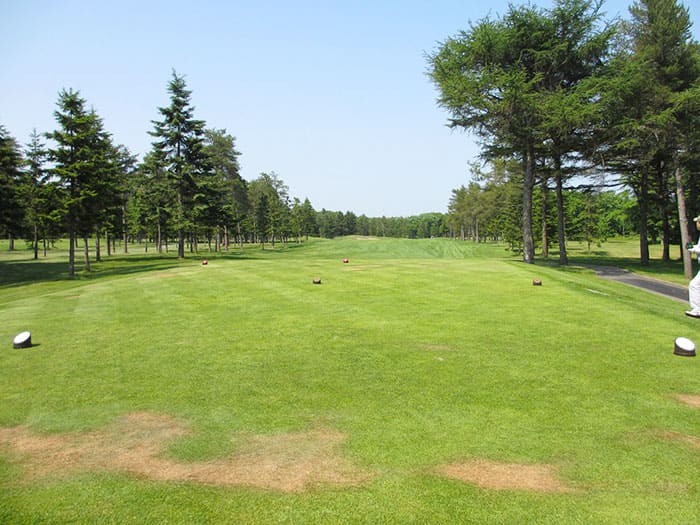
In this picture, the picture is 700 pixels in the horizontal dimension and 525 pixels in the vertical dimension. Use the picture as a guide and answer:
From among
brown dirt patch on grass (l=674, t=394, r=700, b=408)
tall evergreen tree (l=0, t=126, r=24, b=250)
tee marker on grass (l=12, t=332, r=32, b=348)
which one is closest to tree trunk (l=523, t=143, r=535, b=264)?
brown dirt patch on grass (l=674, t=394, r=700, b=408)

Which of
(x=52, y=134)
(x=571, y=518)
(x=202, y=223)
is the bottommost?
(x=571, y=518)

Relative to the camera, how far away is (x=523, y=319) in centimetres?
1054

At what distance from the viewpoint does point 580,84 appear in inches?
1097

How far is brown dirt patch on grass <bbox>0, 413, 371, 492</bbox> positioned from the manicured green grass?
0.12 meters

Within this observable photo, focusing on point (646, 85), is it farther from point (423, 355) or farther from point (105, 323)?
point (105, 323)

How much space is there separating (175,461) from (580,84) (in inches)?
1247

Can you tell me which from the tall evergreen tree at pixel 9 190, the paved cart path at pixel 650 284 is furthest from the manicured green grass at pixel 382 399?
the tall evergreen tree at pixel 9 190

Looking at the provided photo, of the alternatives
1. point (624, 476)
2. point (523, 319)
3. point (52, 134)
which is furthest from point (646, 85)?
point (52, 134)

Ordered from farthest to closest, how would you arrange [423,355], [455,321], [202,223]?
1. [202,223]
2. [455,321]
3. [423,355]

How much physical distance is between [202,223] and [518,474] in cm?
4742

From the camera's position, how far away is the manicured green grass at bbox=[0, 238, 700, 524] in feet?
12.1

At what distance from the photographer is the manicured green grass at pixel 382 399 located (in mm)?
3676

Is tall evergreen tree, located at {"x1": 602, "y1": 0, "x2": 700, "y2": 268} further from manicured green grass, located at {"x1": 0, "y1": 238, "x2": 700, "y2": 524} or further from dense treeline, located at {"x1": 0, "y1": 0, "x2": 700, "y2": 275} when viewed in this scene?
manicured green grass, located at {"x1": 0, "y1": 238, "x2": 700, "y2": 524}

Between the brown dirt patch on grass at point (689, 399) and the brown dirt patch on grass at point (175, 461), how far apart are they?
4633 mm
